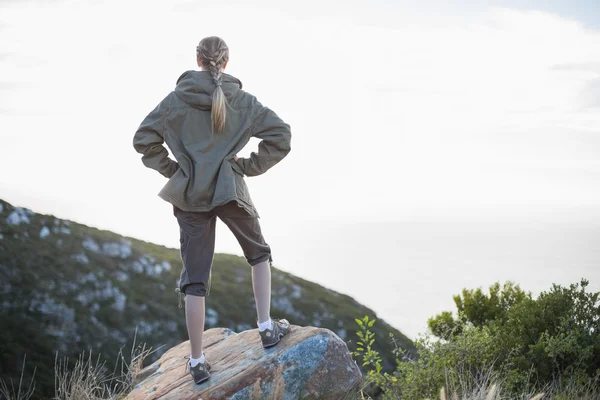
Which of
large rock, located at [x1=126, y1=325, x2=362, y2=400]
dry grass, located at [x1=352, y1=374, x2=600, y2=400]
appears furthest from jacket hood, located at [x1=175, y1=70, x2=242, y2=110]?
dry grass, located at [x1=352, y1=374, x2=600, y2=400]

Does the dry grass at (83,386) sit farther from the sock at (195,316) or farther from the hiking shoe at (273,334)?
the hiking shoe at (273,334)

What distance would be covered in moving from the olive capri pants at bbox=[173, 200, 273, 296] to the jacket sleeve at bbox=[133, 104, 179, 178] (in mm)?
419

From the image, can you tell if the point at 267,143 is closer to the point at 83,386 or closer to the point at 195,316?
the point at 195,316

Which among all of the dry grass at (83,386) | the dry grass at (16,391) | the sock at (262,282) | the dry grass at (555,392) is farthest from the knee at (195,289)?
the dry grass at (16,391)

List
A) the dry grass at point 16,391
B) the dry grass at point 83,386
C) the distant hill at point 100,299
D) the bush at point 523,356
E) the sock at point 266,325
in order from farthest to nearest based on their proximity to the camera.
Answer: the distant hill at point 100,299 → the dry grass at point 16,391 → the dry grass at point 83,386 → the bush at point 523,356 → the sock at point 266,325

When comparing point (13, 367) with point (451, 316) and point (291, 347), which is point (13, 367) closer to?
point (291, 347)

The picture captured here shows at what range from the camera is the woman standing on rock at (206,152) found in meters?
5.11

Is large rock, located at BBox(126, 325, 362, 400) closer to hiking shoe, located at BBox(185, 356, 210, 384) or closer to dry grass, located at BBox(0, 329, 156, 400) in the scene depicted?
hiking shoe, located at BBox(185, 356, 210, 384)

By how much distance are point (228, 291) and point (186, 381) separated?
22.3ft

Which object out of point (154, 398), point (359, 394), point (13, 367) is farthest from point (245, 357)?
point (13, 367)

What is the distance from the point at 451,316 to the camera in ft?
40.1

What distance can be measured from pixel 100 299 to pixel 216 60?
715 centimetres

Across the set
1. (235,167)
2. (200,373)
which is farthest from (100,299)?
(235,167)

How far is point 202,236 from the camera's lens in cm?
530
